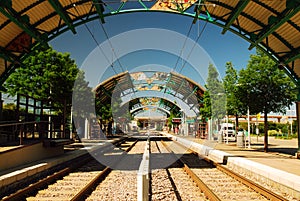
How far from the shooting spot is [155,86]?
163ft

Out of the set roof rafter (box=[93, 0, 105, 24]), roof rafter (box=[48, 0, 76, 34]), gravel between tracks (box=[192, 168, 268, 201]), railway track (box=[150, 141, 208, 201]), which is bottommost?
gravel between tracks (box=[192, 168, 268, 201])

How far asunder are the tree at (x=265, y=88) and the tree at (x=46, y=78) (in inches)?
503

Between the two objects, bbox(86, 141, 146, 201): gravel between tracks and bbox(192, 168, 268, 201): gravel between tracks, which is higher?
bbox(86, 141, 146, 201): gravel between tracks

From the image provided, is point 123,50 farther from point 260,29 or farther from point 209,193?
point 209,193

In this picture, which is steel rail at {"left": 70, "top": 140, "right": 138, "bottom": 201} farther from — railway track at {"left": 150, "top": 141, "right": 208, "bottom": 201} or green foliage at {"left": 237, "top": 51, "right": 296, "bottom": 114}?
green foliage at {"left": 237, "top": 51, "right": 296, "bottom": 114}

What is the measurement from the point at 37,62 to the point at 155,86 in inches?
1104

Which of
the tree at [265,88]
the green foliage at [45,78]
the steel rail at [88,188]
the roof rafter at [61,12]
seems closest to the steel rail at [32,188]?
the steel rail at [88,188]

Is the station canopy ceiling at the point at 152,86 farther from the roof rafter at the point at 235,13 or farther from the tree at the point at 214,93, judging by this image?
the roof rafter at the point at 235,13

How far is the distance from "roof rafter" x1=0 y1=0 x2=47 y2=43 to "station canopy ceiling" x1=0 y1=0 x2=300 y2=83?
39 mm

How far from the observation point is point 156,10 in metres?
14.9

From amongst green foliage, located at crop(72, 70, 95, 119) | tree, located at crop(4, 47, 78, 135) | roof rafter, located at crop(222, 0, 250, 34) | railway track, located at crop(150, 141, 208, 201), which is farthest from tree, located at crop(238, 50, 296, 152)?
green foliage, located at crop(72, 70, 95, 119)

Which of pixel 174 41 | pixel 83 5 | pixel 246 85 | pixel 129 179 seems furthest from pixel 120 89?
pixel 129 179

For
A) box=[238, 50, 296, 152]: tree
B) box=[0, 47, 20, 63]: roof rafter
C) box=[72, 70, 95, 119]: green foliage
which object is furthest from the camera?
box=[72, 70, 95, 119]: green foliage

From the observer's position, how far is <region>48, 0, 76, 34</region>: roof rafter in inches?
473
